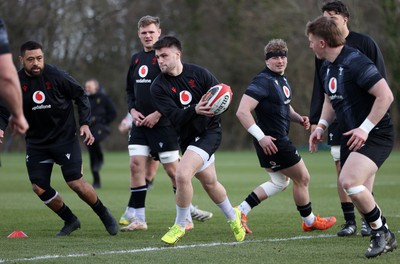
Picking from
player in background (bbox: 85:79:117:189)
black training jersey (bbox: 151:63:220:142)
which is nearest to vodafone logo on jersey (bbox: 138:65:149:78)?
black training jersey (bbox: 151:63:220:142)

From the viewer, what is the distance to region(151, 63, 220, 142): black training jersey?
28.5 ft

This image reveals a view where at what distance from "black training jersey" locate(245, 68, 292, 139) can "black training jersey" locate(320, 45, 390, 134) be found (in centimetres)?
153

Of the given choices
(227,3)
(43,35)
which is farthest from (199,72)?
(227,3)

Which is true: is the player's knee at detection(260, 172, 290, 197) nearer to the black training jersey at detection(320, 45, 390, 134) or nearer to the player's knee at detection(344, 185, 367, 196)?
the black training jersey at detection(320, 45, 390, 134)

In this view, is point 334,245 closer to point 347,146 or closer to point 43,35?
point 347,146

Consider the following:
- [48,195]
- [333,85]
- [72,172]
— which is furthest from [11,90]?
[48,195]

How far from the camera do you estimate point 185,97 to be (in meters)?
8.82

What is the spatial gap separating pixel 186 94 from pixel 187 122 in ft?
1.06

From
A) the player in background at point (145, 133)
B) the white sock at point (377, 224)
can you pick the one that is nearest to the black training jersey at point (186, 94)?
the player in background at point (145, 133)

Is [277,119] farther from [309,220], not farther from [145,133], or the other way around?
[145,133]

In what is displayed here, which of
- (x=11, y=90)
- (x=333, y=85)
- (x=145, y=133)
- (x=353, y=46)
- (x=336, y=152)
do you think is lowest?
(x=336, y=152)

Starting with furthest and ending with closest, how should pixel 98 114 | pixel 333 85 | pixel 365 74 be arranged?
1. pixel 98 114
2. pixel 333 85
3. pixel 365 74

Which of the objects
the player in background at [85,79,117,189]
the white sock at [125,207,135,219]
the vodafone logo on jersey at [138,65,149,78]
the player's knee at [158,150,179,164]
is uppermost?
the vodafone logo on jersey at [138,65,149,78]

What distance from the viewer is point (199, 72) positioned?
8.88 meters
